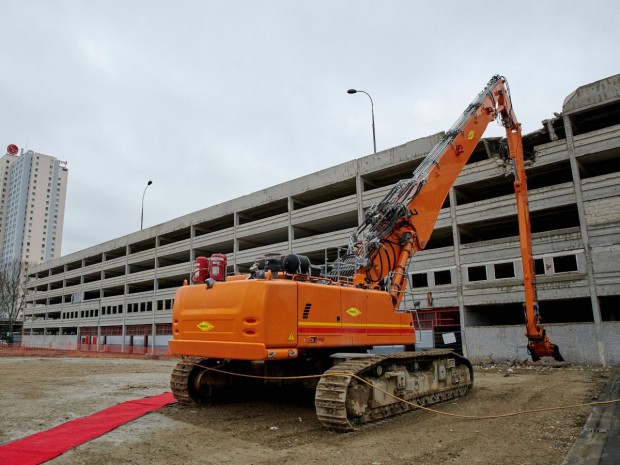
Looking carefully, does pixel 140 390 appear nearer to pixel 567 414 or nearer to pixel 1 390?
pixel 1 390

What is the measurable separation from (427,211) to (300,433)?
6.41 meters

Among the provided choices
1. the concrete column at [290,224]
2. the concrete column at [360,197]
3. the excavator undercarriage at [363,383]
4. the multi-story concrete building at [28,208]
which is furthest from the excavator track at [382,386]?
the multi-story concrete building at [28,208]

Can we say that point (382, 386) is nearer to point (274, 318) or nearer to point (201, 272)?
point (274, 318)

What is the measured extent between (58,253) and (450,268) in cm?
13323

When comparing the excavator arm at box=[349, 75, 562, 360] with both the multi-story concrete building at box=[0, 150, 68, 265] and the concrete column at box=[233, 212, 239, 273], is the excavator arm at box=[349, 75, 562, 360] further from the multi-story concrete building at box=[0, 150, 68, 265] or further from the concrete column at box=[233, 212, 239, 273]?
the multi-story concrete building at box=[0, 150, 68, 265]

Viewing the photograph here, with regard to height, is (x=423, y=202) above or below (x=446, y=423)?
above

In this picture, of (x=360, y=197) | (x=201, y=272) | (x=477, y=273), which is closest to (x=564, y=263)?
(x=477, y=273)

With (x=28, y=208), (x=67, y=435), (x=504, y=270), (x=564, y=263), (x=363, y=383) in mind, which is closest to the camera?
(x=67, y=435)

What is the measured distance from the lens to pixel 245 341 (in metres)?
7.80

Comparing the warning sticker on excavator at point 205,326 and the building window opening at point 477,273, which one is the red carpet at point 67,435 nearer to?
the warning sticker on excavator at point 205,326

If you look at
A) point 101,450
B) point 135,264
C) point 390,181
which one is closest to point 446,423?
point 101,450

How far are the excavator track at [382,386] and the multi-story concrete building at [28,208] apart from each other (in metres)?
136

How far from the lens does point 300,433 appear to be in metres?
8.01

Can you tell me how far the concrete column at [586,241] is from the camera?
73.3ft
